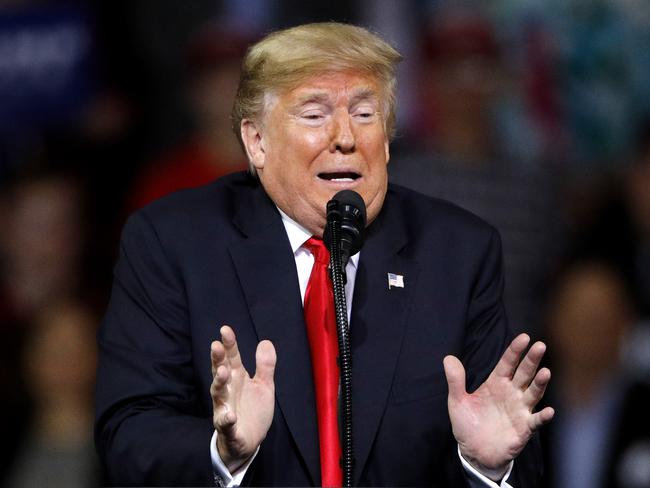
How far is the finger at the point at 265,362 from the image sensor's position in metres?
2.67

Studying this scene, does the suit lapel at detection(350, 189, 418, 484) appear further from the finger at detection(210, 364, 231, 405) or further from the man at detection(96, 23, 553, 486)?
the finger at detection(210, 364, 231, 405)

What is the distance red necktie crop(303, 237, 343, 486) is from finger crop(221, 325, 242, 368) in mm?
278

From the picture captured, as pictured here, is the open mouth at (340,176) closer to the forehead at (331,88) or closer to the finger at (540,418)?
the forehead at (331,88)

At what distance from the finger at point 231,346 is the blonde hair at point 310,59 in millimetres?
595

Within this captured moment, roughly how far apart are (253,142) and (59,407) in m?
1.94

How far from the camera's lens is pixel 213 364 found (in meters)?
2.59

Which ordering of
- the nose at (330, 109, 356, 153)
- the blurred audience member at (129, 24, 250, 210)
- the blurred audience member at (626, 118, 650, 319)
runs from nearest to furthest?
the nose at (330, 109, 356, 153)
the blurred audience member at (129, 24, 250, 210)
the blurred audience member at (626, 118, 650, 319)

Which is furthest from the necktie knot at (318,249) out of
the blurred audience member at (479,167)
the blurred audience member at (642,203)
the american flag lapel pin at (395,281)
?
the blurred audience member at (642,203)

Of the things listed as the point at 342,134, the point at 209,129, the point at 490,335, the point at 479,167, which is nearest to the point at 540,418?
the point at 490,335

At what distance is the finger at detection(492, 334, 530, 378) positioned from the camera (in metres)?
2.70

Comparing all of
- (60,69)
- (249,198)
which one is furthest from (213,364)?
(60,69)

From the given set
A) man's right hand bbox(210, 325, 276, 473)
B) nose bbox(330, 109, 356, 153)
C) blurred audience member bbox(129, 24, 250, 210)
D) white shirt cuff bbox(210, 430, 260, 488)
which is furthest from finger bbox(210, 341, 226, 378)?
blurred audience member bbox(129, 24, 250, 210)

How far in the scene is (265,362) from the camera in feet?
8.76

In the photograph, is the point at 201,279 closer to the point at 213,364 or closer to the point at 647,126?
the point at 213,364
